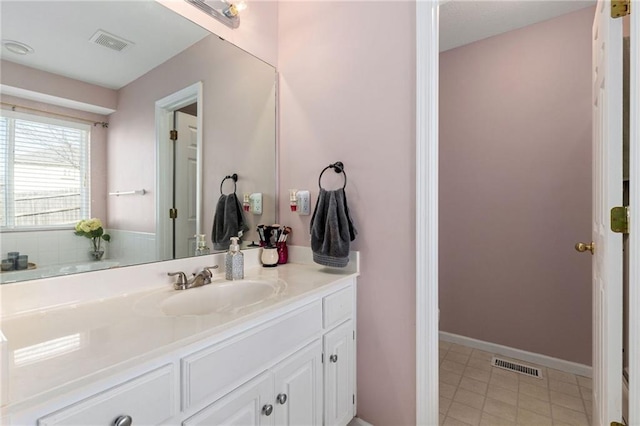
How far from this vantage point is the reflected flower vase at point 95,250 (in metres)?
1.06

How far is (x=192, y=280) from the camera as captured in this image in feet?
4.06

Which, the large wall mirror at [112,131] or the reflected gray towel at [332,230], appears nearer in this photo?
the large wall mirror at [112,131]

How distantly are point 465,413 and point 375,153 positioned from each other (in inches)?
60.7

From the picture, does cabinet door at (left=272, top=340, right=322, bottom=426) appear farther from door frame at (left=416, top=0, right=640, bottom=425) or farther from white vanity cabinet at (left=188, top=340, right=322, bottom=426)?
door frame at (left=416, top=0, right=640, bottom=425)

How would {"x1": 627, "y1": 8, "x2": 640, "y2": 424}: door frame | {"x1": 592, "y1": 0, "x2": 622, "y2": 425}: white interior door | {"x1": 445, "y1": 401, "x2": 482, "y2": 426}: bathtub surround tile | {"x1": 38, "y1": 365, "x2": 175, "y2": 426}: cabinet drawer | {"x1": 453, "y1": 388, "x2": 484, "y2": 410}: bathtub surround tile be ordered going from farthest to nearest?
{"x1": 453, "y1": 388, "x2": 484, "y2": 410}: bathtub surround tile → {"x1": 445, "y1": 401, "x2": 482, "y2": 426}: bathtub surround tile → {"x1": 592, "y1": 0, "x2": 622, "y2": 425}: white interior door → {"x1": 627, "y1": 8, "x2": 640, "y2": 424}: door frame → {"x1": 38, "y1": 365, "x2": 175, "y2": 426}: cabinet drawer

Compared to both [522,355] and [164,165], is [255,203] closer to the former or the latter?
[164,165]

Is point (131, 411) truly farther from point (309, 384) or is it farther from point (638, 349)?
point (638, 349)

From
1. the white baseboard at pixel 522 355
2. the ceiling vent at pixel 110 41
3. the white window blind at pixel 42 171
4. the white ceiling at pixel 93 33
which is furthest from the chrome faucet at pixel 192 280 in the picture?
the white baseboard at pixel 522 355

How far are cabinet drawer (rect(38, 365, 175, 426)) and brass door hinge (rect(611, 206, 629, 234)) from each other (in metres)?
1.56

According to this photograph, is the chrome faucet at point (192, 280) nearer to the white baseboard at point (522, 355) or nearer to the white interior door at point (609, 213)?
the white interior door at point (609, 213)

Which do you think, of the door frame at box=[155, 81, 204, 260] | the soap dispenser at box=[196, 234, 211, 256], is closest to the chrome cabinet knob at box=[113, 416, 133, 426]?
the door frame at box=[155, 81, 204, 260]

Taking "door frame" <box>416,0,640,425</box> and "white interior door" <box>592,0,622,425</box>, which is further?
"door frame" <box>416,0,640,425</box>

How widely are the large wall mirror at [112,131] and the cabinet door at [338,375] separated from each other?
0.79 meters

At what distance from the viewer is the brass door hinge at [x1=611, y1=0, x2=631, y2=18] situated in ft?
3.57
